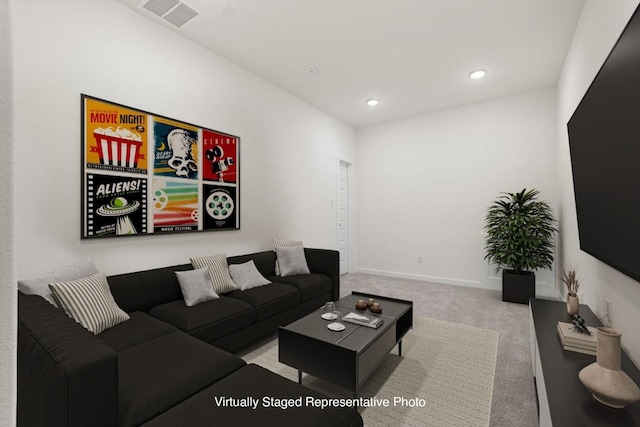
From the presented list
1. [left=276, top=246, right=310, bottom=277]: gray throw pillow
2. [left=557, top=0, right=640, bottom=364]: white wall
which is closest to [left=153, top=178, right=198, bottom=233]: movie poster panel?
[left=276, top=246, right=310, bottom=277]: gray throw pillow

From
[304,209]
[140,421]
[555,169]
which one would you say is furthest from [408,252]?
[140,421]

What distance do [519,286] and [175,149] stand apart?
15.0 feet

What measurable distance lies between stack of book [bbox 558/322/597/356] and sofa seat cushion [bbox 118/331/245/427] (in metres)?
1.87

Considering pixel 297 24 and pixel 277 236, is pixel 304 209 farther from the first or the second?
pixel 297 24

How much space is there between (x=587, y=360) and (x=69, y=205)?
3.56 meters

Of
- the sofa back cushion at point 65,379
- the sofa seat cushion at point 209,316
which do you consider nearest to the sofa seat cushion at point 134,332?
the sofa seat cushion at point 209,316

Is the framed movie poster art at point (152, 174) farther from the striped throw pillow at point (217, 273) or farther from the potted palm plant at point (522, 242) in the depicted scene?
the potted palm plant at point (522, 242)

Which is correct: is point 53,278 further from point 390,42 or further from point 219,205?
point 390,42

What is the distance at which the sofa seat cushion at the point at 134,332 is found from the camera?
189 cm

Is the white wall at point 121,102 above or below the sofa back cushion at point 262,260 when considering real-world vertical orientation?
above

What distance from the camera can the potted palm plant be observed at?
158 inches

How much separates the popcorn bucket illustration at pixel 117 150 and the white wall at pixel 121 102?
0.16m

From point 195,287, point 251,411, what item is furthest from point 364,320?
point 195,287

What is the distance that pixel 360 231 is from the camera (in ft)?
20.4
